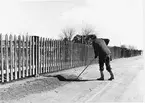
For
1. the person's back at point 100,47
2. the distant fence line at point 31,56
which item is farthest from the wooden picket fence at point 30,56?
the person's back at point 100,47

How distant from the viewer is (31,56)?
919 centimetres

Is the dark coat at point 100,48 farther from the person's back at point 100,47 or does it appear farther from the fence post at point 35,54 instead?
the fence post at point 35,54

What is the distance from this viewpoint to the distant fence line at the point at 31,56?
741cm

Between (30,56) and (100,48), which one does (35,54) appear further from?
(100,48)

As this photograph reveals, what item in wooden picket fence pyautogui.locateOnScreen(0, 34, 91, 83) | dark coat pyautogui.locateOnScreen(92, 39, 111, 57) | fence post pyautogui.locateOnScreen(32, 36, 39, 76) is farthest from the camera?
fence post pyautogui.locateOnScreen(32, 36, 39, 76)

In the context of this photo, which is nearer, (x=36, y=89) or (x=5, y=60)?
(x=36, y=89)

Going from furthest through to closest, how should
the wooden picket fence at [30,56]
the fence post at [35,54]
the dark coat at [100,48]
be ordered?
the fence post at [35,54] < the dark coat at [100,48] < the wooden picket fence at [30,56]

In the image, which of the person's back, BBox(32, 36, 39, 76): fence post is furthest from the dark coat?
BBox(32, 36, 39, 76): fence post

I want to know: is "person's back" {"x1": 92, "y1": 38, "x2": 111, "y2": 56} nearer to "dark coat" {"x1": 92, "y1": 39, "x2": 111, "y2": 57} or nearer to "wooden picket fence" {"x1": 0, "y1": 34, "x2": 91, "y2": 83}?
"dark coat" {"x1": 92, "y1": 39, "x2": 111, "y2": 57}

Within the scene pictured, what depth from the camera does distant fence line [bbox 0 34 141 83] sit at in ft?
24.3

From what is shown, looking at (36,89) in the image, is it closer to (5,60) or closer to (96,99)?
(5,60)

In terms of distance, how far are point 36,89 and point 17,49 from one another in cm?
213

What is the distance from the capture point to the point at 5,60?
24.1 ft

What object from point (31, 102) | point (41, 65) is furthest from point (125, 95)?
point (41, 65)
